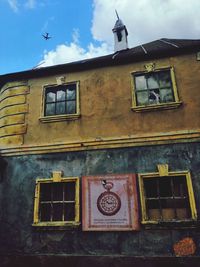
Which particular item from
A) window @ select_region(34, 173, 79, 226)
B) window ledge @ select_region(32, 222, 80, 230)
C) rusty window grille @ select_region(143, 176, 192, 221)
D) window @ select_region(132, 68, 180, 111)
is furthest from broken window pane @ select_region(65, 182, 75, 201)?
window @ select_region(132, 68, 180, 111)

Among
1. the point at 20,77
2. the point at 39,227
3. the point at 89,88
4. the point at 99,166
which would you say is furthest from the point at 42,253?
the point at 20,77

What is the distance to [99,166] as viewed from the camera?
7840mm

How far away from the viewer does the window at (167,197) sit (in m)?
6.91

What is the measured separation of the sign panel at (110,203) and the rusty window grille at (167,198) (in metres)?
0.43

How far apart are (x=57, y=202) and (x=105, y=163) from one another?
1917mm

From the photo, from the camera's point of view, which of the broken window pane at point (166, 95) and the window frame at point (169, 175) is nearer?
the window frame at point (169, 175)

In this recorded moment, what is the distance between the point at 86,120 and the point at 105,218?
3.22 m

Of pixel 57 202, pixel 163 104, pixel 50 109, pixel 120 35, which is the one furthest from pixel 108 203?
pixel 120 35

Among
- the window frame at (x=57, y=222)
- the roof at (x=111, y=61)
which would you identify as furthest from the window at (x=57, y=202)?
the roof at (x=111, y=61)

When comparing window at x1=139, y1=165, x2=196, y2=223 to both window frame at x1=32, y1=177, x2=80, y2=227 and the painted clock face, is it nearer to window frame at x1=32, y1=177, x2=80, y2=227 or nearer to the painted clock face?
the painted clock face

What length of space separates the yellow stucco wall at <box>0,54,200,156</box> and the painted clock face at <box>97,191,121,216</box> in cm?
161

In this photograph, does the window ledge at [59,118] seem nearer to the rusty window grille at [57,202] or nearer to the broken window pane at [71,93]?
the broken window pane at [71,93]

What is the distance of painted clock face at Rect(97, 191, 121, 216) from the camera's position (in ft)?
23.9

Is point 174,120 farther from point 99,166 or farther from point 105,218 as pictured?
point 105,218
